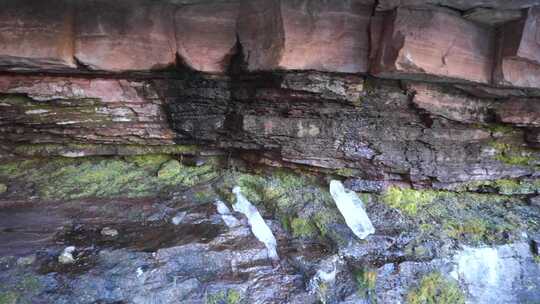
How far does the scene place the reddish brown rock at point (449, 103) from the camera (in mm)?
2957

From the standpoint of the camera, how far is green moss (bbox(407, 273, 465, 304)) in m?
2.72

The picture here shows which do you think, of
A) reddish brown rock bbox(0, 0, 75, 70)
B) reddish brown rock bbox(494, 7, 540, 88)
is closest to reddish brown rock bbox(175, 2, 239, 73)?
reddish brown rock bbox(0, 0, 75, 70)

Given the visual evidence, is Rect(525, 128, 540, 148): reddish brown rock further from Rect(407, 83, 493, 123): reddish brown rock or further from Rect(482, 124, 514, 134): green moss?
Rect(407, 83, 493, 123): reddish brown rock

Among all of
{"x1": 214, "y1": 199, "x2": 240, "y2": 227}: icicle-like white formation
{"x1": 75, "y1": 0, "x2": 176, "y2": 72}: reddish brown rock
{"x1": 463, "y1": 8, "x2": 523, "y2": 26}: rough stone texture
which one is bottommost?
{"x1": 214, "y1": 199, "x2": 240, "y2": 227}: icicle-like white formation

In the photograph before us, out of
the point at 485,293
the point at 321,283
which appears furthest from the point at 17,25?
the point at 485,293

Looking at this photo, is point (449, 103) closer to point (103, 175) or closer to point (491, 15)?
point (491, 15)

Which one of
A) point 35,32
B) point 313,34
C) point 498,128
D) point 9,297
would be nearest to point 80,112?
point 35,32

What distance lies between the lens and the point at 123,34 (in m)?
2.85

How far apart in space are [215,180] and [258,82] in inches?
43.4

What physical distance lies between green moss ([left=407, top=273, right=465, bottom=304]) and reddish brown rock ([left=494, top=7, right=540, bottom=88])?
1.54 metres

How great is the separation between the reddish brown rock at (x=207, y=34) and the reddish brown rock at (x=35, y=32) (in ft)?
2.76

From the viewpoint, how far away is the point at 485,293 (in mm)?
2830

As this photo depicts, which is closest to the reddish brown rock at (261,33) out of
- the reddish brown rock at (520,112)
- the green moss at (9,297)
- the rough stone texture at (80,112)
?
the rough stone texture at (80,112)

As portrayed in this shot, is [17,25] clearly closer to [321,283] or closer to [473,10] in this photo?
[321,283]
